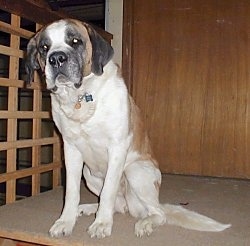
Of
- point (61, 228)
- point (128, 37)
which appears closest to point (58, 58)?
point (61, 228)

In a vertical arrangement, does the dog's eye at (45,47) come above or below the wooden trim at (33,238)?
above

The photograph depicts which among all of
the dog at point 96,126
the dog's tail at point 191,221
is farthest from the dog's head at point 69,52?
the dog's tail at point 191,221

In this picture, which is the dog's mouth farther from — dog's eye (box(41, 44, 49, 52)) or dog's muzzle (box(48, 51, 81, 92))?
dog's eye (box(41, 44, 49, 52))

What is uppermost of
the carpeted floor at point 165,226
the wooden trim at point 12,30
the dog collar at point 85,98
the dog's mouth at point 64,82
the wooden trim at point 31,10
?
the wooden trim at point 31,10

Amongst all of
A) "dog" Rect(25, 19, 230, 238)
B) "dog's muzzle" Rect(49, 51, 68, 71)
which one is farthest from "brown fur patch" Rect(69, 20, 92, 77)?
"dog's muzzle" Rect(49, 51, 68, 71)

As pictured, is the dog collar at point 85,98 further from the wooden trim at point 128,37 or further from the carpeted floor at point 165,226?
the wooden trim at point 128,37

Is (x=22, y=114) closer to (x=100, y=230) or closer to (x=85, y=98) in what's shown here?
(x=85, y=98)

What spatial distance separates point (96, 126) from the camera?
4.96 ft

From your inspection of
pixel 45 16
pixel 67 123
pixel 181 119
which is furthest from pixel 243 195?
pixel 45 16

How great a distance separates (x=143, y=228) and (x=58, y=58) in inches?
28.3

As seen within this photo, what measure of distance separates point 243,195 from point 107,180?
3.16 ft

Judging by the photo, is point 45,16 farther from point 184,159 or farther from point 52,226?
point 184,159

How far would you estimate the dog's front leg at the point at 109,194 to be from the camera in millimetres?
1391

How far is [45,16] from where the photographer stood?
77.5 inches
